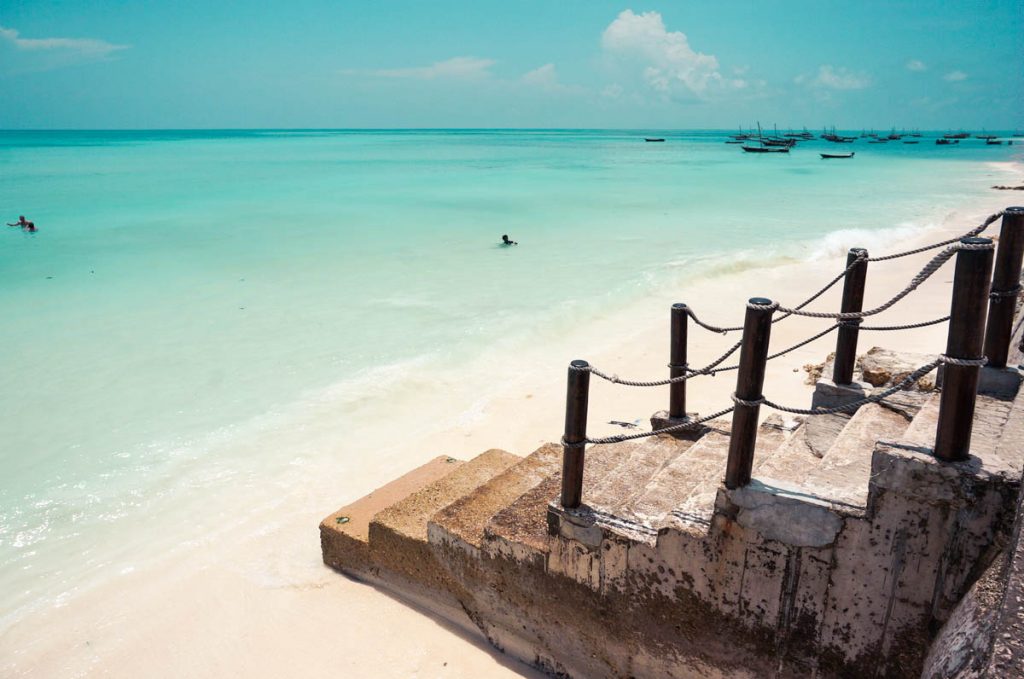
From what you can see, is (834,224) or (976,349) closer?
(976,349)

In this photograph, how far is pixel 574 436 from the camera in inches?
135

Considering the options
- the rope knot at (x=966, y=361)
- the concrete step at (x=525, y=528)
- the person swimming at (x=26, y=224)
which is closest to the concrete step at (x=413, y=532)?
the concrete step at (x=525, y=528)

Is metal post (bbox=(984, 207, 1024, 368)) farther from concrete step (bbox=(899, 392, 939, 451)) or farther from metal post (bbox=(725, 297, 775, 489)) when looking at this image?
metal post (bbox=(725, 297, 775, 489))

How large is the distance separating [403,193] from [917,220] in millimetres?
24084

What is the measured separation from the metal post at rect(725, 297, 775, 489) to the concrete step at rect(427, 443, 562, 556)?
168cm

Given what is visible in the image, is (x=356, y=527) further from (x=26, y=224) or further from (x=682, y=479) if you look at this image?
(x=26, y=224)

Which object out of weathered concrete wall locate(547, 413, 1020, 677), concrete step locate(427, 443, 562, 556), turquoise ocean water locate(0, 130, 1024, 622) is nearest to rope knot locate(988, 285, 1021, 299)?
weathered concrete wall locate(547, 413, 1020, 677)

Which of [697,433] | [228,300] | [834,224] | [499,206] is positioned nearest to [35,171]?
[499,206]

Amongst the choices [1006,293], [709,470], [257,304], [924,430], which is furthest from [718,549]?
[257,304]

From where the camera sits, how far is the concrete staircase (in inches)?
102

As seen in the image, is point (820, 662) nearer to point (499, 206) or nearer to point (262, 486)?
point (262, 486)

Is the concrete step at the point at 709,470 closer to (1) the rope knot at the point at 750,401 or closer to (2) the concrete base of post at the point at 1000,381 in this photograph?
(1) the rope knot at the point at 750,401

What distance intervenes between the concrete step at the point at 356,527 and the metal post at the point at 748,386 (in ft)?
9.06

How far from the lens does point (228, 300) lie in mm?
13406
